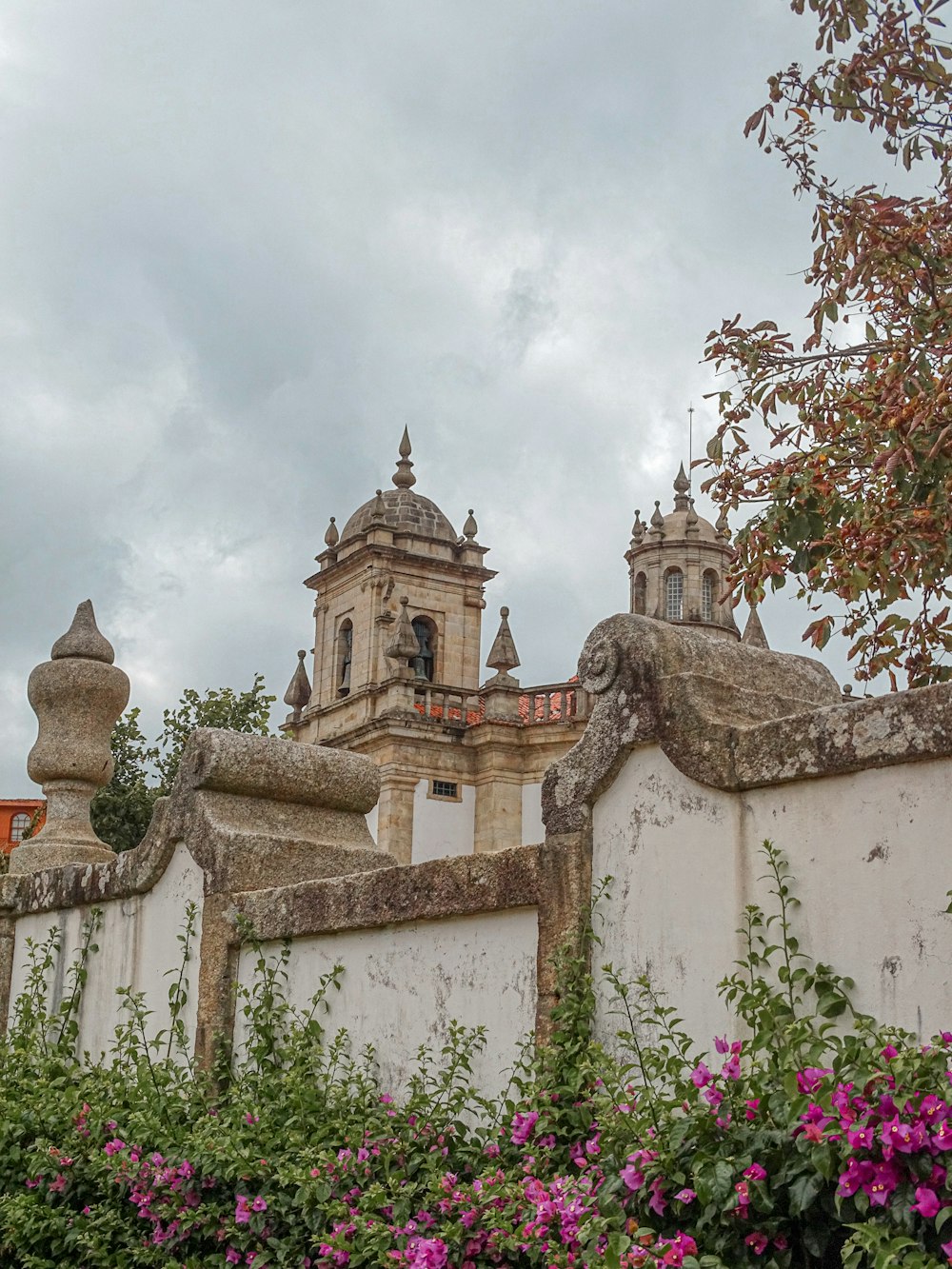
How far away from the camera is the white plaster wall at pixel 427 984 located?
4.56 meters

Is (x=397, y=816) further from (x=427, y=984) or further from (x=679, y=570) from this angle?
(x=427, y=984)

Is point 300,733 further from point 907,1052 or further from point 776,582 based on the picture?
point 907,1052

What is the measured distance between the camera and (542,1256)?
360 centimetres

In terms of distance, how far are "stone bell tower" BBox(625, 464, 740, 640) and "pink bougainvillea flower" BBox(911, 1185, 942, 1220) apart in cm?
4338

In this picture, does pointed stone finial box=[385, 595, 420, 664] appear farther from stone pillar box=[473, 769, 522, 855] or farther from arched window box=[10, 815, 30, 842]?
arched window box=[10, 815, 30, 842]

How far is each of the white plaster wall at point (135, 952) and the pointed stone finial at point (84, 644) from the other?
1.31m

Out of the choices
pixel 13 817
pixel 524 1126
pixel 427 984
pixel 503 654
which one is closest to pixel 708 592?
pixel 503 654

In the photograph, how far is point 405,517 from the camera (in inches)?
1801

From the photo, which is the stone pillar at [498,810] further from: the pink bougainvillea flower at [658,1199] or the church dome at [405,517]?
the pink bougainvillea flower at [658,1199]

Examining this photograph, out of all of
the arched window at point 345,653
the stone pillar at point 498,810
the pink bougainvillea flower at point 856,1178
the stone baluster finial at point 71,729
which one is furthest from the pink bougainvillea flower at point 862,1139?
the arched window at point 345,653

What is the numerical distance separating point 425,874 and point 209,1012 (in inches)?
54.1

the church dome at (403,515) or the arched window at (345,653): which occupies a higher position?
the church dome at (403,515)

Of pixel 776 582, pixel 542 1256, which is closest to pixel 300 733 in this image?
pixel 776 582

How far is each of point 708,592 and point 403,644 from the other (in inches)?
432
